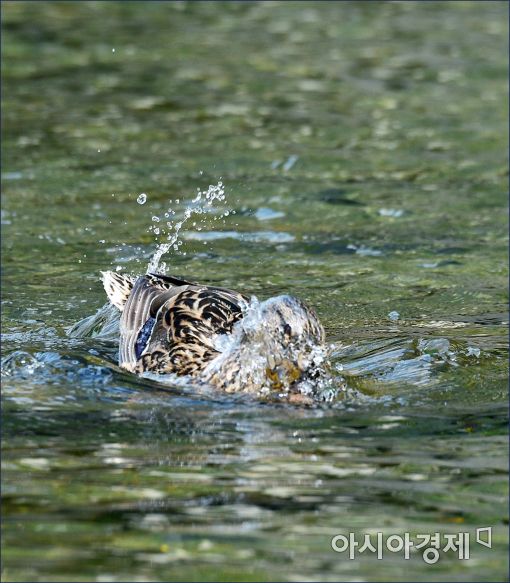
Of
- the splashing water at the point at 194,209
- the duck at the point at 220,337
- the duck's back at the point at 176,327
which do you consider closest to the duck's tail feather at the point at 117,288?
the duck at the point at 220,337

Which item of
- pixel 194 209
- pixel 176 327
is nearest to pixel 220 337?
pixel 176 327

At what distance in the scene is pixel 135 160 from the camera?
16.3m

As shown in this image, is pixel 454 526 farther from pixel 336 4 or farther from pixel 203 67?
pixel 336 4

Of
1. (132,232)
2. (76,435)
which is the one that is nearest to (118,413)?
(76,435)

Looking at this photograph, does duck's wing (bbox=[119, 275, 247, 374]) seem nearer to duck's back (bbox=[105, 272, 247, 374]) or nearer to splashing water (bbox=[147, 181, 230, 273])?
duck's back (bbox=[105, 272, 247, 374])

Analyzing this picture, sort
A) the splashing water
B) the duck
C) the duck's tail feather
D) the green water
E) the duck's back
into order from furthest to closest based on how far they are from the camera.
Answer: the splashing water < the duck's tail feather < the duck's back < the duck < the green water

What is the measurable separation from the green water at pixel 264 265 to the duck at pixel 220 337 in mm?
262

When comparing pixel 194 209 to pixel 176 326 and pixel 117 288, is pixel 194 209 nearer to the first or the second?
pixel 117 288

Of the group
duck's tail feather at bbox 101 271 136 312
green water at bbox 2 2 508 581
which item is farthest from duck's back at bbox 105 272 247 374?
duck's tail feather at bbox 101 271 136 312

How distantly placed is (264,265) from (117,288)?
2.42 metres

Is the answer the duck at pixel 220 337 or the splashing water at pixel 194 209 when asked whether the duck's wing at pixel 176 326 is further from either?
the splashing water at pixel 194 209

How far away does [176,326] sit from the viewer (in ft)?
30.4

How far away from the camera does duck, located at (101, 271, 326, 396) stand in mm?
8703

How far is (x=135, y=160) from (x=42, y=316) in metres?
5.85
